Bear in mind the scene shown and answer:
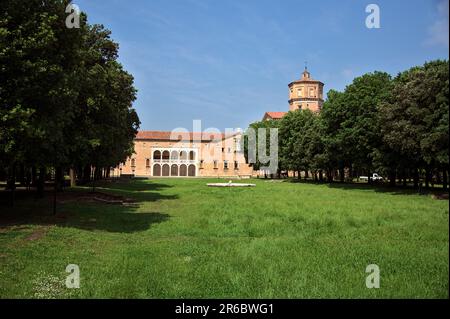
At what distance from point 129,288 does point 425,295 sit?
506 centimetres

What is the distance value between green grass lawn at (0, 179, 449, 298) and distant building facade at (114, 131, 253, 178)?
101 m

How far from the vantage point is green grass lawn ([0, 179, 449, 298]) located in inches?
295

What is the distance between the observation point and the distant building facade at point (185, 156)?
4690 inches

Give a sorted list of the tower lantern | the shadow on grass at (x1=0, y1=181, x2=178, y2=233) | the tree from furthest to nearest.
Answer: the tower lantern < the tree < the shadow on grass at (x1=0, y1=181, x2=178, y2=233)

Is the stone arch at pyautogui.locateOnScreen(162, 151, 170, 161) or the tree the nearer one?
the tree

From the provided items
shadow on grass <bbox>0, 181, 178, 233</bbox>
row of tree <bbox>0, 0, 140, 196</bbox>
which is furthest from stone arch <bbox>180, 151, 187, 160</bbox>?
row of tree <bbox>0, 0, 140, 196</bbox>

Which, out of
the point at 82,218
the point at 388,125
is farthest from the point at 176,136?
the point at 82,218

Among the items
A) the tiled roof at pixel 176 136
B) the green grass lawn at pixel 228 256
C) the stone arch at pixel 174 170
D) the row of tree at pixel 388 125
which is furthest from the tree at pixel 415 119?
the tiled roof at pixel 176 136

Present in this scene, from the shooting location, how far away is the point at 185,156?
12056 cm

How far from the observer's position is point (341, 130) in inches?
1882

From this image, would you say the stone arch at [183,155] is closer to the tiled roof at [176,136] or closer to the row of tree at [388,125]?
the tiled roof at [176,136]

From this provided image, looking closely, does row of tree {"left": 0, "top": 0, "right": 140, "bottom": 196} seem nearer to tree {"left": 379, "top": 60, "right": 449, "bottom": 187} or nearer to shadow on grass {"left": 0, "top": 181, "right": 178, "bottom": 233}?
shadow on grass {"left": 0, "top": 181, "right": 178, "bottom": 233}
